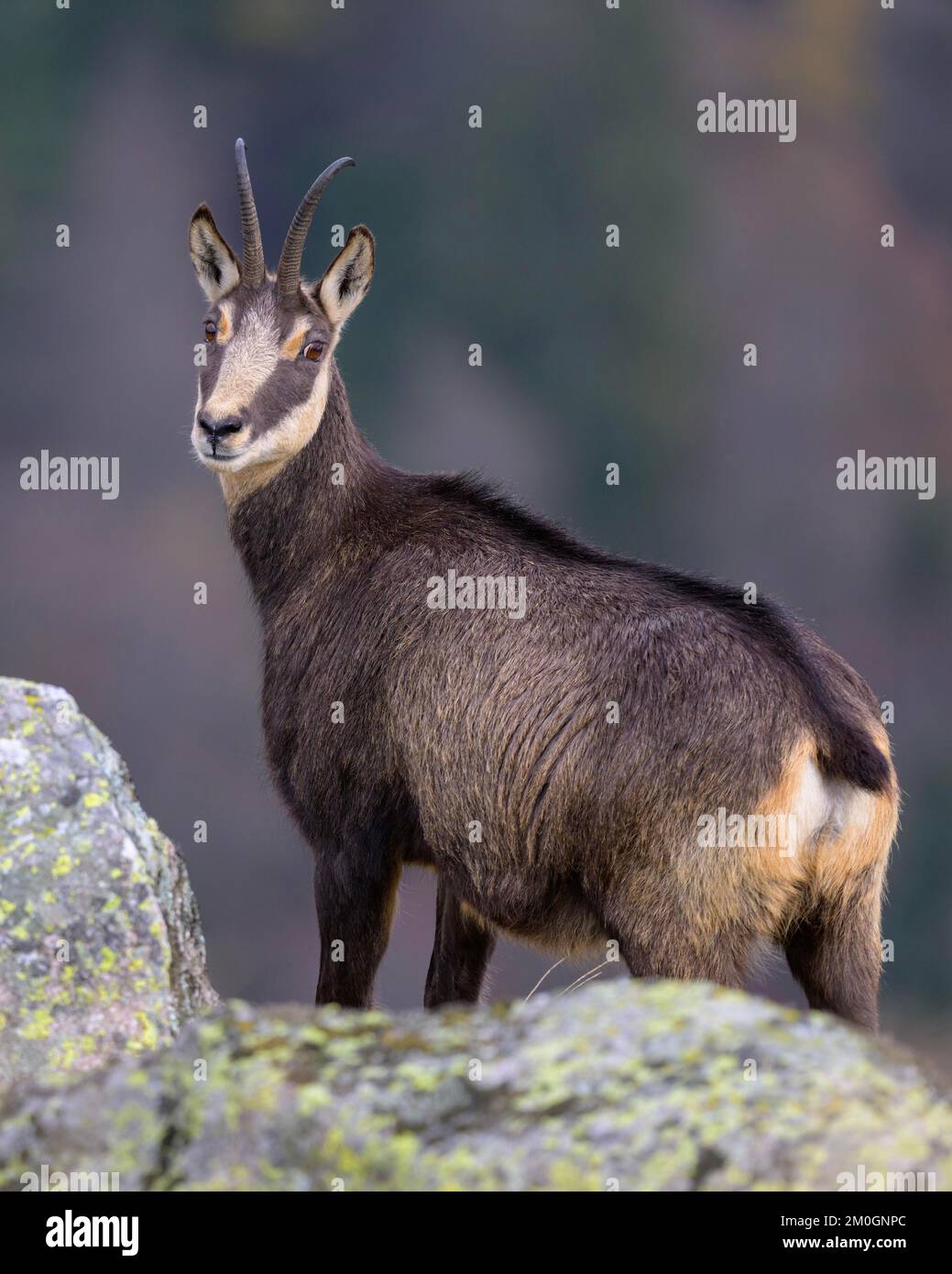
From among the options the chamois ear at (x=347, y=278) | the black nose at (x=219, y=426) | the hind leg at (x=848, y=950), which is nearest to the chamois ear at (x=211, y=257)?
the chamois ear at (x=347, y=278)

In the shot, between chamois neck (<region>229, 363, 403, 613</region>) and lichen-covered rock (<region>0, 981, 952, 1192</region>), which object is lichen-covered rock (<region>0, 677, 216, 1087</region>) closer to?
lichen-covered rock (<region>0, 981, 952, 1192</region>)

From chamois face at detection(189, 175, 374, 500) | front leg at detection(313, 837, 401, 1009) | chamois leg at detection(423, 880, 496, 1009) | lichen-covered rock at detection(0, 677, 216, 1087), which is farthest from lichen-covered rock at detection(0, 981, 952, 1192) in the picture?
chamois face at detection(189, 175, 374, 500)

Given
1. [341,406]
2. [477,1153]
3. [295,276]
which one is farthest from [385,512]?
[477,1153]

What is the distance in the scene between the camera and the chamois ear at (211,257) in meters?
8.12

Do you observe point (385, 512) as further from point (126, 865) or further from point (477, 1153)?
point (477, 1153)

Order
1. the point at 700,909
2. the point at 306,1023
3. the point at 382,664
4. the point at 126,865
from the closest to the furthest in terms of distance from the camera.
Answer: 1. the point at 306,1023
2. the point at 126,865
3. the point at 700,909
4. the point at 382,664

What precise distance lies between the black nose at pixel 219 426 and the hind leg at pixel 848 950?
3388 mm

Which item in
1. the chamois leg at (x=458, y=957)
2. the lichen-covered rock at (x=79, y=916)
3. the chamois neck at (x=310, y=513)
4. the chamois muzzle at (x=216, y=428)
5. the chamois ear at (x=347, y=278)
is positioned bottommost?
the chamois leg at (x=458, y=957)

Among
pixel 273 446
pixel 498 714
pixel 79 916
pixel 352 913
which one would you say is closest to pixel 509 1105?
pixel 79 916

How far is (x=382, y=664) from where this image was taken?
7.40 metres

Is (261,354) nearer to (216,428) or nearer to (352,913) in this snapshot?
A: (216,428)

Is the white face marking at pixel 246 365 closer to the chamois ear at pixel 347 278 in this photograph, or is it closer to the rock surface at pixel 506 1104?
the chamois ear at pixel 347 278

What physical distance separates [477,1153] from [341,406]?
5084 millimetres
